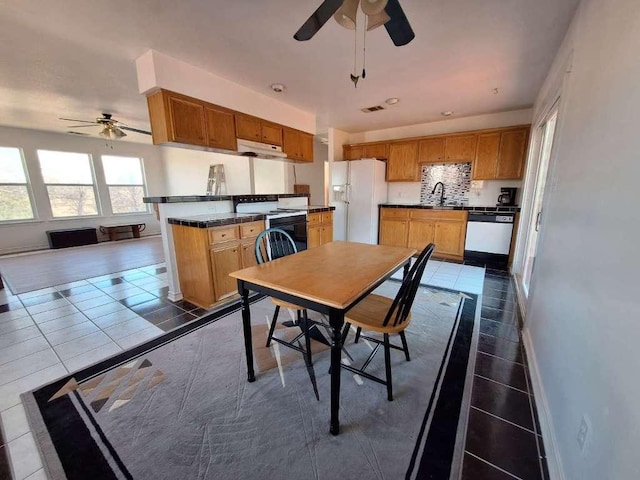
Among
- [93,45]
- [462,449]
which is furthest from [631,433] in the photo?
[93,45]

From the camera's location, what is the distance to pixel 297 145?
4270 millimetres

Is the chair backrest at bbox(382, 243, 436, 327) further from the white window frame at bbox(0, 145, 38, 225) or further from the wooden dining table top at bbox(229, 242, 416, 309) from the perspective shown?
the white window frame at bbox(0, 145, 38, 225)

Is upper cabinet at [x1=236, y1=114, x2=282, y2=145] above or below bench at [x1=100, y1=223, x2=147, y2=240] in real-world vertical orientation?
above

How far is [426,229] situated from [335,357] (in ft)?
13.0

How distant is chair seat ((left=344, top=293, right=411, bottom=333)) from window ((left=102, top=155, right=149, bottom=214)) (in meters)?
7.52

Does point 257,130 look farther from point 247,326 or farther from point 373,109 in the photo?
point 247,326

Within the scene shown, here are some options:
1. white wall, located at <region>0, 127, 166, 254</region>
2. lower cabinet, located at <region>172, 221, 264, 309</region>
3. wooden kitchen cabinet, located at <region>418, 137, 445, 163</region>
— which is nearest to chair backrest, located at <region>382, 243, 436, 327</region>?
lower cabinet, located at <region>172, 221, 264, 309</region>

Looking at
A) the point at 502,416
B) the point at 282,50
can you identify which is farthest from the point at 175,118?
the point at 502,416

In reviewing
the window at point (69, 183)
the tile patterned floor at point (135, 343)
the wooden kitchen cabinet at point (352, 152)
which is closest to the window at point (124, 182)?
the window at point (69, 183)

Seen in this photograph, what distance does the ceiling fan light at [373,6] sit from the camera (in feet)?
3.99

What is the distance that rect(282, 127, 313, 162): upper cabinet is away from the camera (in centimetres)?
405

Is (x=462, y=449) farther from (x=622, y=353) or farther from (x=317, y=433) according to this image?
(x=622, y=353)

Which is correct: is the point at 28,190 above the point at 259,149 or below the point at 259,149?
below

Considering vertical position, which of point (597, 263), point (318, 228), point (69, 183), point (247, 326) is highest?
point (69, 183)
